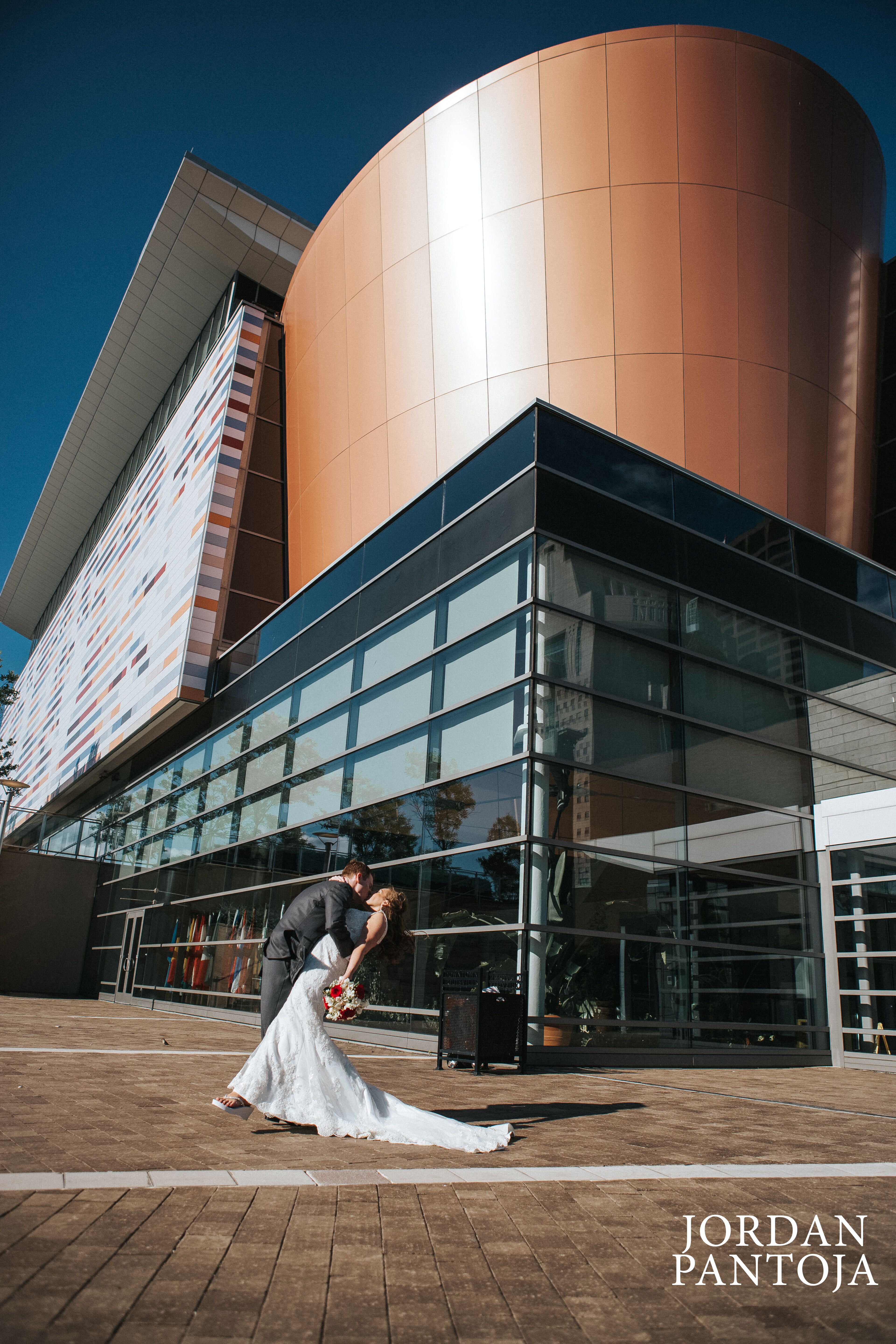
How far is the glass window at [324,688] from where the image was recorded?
1667 centimetres

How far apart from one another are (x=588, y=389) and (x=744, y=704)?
5.99 metres

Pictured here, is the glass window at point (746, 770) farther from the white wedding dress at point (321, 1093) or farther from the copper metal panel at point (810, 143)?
the copper metal panel at point (810, 143)

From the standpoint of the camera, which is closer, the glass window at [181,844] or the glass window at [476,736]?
the glass window at [476,736]

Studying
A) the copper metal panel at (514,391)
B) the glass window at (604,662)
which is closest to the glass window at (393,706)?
the glass window at (604,662)

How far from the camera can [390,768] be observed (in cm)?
1434

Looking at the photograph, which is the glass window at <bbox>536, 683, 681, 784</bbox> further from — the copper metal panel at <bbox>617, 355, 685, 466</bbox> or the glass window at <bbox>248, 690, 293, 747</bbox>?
the glass window at <bbox>248, 690, 293, 747</bbox>

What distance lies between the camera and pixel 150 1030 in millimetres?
14219

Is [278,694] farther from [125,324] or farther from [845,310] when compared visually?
[125,324]

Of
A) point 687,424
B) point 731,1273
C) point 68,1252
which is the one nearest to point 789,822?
point 687,424

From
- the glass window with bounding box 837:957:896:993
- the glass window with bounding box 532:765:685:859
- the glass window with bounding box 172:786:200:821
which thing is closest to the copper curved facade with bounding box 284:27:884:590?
the glass window with bounding box 532:765:685:859

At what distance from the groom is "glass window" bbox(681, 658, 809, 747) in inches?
329

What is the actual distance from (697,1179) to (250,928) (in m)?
15.1

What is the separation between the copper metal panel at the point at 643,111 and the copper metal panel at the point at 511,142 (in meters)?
1.38

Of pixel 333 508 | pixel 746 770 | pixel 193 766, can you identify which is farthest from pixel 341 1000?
pixel 193 766
